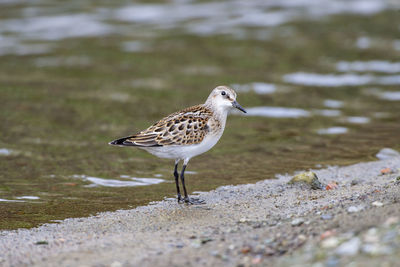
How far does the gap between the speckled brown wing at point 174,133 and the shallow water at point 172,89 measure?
43.3 inches

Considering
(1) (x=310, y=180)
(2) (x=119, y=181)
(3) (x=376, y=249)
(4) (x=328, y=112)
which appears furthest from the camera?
(4) (x=328, y=112)

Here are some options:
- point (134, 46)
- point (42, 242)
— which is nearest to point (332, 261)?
Answer: point (42, 242)

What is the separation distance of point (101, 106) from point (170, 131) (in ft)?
21.5

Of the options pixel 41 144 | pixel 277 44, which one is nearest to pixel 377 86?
pixel 277 44

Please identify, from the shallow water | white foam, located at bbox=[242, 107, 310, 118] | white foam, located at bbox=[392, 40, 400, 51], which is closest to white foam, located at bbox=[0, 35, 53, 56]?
the shallow water

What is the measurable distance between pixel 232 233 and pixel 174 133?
2.25m

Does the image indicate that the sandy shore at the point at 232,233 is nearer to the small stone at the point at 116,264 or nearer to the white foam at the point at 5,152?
the small stone at the point at 116,264

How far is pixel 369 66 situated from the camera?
17688 millimetres

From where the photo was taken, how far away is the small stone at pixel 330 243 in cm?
550

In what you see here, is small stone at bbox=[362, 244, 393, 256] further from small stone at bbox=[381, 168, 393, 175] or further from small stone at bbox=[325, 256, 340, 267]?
small stone at bbox=[381, 168, 393, 175]

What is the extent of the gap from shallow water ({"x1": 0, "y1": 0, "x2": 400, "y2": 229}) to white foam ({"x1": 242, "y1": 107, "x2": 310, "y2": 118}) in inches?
2.7

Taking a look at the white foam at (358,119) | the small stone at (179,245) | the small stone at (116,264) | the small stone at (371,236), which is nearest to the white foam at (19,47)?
the white foam at (358,119)

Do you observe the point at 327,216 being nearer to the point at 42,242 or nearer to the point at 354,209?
the point at 354,209

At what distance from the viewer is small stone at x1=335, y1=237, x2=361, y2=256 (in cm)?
525
